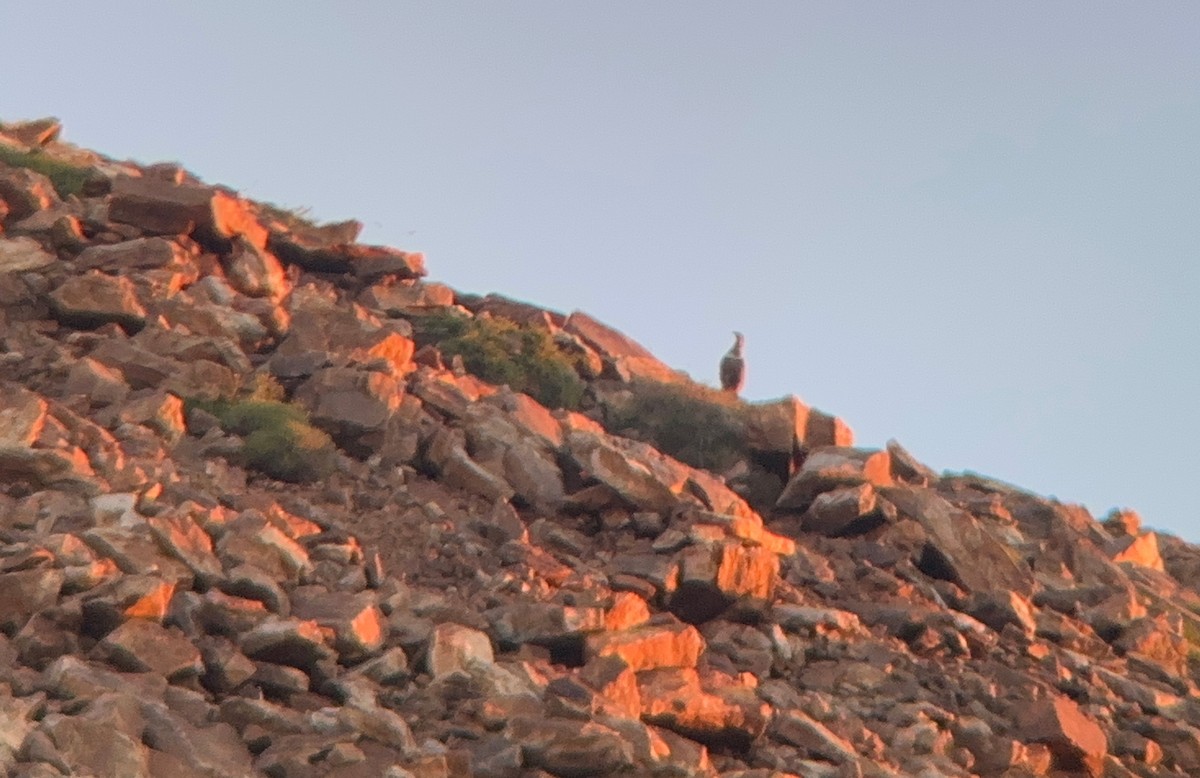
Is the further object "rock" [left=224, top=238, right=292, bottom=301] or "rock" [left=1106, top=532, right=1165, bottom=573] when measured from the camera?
"rock" [left=1106, top=532, right=1165, bottom=573]

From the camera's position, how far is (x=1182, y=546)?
76.4 ft

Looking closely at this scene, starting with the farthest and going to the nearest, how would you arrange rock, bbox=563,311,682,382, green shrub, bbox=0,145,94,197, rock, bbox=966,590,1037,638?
rock, bbox=563,311,682,382 → green shrub, bbox=0,145,94,197 → rock, bbox=966,590,1037,638

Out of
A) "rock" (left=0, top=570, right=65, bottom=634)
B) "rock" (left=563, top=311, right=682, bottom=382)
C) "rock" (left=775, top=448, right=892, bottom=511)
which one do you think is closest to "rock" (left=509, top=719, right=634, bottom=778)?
"rock" (left=0, top=570, right=65, bottom=634)

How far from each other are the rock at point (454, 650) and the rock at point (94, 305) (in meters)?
6.43

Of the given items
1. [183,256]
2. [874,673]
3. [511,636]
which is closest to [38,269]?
[183,256]

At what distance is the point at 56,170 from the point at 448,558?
9.21 meters

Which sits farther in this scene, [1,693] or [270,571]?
[270,571]

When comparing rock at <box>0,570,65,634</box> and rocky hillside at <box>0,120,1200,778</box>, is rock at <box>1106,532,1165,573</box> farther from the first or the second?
rock at <box>0,570,65,634</box>

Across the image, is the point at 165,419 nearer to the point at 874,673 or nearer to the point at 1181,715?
the point at 874,673

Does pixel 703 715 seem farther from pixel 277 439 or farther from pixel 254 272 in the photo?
pixel 254 272

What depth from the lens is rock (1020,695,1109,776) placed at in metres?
12.6

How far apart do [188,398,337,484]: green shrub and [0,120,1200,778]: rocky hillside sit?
0.12 ft

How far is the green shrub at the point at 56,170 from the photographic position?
60.7ft

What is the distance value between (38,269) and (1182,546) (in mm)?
17240
